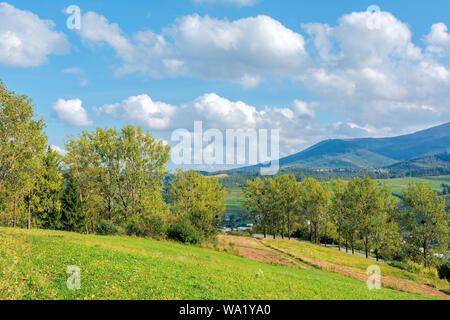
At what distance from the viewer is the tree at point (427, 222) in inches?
2420

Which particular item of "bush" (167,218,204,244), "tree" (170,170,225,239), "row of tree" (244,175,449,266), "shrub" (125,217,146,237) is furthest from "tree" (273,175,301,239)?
"shrub" (125,217,146,237)

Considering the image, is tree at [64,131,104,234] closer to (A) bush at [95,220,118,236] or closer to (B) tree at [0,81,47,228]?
(B) tree at [0,81,47,228]

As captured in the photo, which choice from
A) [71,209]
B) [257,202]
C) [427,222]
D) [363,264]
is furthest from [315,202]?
[71,209]

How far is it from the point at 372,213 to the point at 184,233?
5069 centimetres

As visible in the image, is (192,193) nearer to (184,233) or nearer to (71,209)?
(71,209)

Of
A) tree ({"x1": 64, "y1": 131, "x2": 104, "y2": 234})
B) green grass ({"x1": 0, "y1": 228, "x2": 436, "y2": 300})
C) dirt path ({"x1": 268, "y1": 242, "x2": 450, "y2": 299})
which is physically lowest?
dirt path ({"x1": 268, "y1": 242, "x2": 450, "y2": 299})

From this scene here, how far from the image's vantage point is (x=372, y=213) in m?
67.4

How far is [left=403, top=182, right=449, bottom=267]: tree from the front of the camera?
61.5 metres

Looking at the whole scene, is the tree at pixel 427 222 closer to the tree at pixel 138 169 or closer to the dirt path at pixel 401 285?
the dirt path at pixel 401 285

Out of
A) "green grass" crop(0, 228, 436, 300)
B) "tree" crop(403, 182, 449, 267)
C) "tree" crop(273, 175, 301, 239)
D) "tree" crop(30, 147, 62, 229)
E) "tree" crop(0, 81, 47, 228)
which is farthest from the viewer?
"tree" crop(273, 175, 301, 239)

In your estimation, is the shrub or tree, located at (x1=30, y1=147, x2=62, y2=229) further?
tree, located at (x1=30, y1=147, x2=62, y2=229)

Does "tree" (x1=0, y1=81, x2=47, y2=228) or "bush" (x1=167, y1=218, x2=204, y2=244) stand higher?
"tree" (x1=0, y1=81, x2=47, y2=228)
